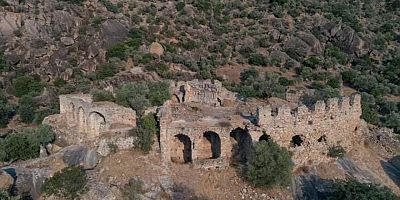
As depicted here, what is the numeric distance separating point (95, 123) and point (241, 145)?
753 centimetres

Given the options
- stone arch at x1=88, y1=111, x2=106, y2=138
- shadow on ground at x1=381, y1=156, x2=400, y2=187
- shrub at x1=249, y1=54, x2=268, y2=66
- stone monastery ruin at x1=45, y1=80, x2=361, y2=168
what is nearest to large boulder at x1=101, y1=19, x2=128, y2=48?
shrub at x1=249, y1=54, x2=268, y2=66

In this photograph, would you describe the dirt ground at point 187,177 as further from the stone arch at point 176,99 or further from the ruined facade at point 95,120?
the stone arch at point 176,99

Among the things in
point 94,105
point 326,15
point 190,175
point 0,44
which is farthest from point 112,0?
point 190,175

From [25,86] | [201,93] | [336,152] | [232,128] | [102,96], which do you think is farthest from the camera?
[25,86]

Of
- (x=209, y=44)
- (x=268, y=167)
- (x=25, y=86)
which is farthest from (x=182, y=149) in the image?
(x=209, y=44)

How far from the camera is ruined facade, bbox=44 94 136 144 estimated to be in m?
24.6

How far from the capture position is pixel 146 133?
2278 centimetres

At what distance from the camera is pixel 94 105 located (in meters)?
25.3

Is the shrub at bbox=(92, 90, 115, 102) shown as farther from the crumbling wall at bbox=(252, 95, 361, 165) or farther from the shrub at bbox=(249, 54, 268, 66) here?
the shrub at bbox=(249, 54, 268, 66)

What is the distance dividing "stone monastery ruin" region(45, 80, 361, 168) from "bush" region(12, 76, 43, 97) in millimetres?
27949

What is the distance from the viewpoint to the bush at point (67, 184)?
21.2 meters

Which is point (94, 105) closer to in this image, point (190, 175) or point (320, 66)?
point (190, 175)

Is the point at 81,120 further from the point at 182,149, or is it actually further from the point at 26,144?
the point at 182,149

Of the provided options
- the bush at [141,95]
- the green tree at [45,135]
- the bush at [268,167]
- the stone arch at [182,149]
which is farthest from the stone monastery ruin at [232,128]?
the green tree at [45,135]
